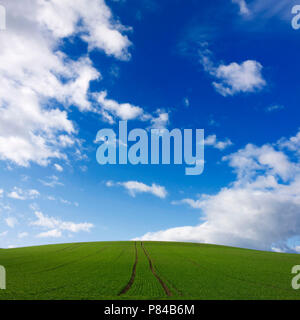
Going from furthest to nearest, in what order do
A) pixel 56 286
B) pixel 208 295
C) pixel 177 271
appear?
pixel 177 271
pixel 56 286
pixel 208 295

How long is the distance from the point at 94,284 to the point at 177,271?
49.1 ft

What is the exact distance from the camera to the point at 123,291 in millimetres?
25812
